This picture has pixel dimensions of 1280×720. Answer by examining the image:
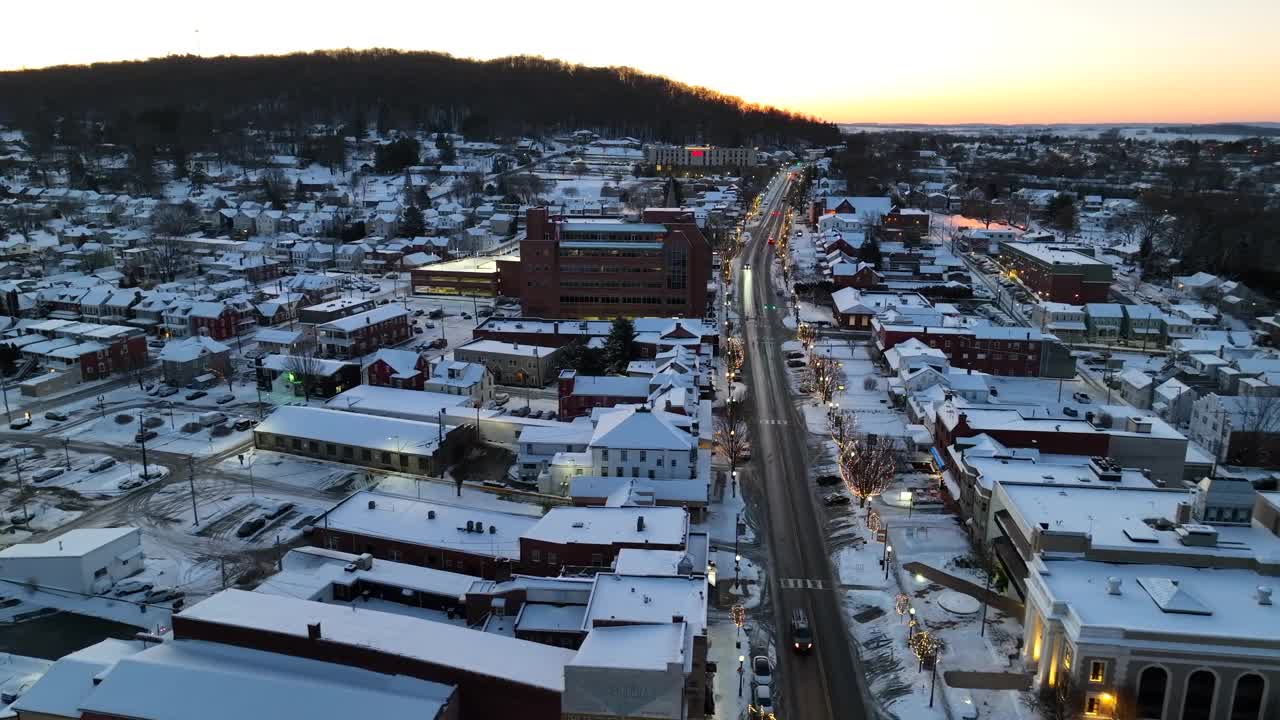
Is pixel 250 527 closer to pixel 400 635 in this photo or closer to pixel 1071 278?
pixel 400 635

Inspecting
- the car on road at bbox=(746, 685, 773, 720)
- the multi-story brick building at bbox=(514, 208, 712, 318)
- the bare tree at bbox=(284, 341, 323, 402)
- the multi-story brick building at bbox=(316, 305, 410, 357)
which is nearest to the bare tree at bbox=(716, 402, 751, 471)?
the car on road at bbox=(746, 685, 773, 720)

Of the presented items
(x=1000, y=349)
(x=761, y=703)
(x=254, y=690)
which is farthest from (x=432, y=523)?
(x=1000, y=349)

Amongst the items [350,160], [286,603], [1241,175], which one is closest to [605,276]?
[286,603]

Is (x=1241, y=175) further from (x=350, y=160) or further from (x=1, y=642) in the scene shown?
(x=1, y=642)

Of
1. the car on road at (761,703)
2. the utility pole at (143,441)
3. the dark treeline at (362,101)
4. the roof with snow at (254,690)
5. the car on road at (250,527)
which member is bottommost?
the car on road at (761,703)

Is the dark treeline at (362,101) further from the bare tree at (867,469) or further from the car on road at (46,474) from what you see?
the bare tree at (867,469)

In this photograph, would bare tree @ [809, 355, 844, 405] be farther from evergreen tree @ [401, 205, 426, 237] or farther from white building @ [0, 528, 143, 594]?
evergreen tree @ [401, 205, 426, 237]

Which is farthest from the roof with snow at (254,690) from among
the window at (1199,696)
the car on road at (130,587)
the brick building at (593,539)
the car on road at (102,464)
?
the car on road at (102,464)
